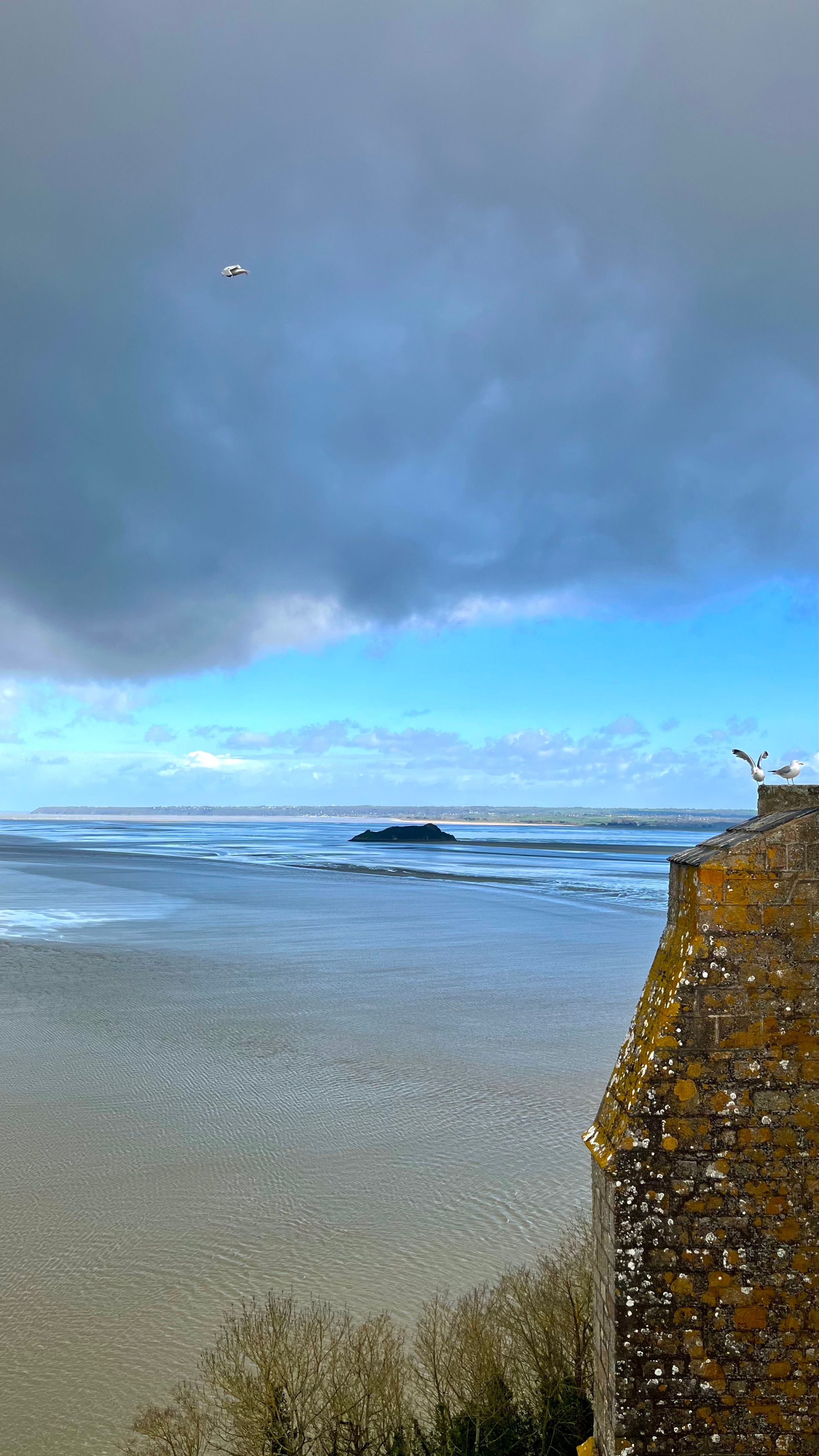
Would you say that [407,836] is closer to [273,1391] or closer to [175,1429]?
[175,1429]

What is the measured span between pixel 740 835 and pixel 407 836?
136226mm

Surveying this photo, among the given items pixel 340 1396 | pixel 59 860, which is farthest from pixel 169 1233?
pixel 59 860

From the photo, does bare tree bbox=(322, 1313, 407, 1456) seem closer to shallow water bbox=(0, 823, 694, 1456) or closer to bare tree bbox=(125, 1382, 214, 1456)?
bare tree bbox=(125, 1382, 214, 1456)

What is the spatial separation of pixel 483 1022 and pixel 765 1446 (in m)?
18.6

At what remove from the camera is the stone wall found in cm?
526

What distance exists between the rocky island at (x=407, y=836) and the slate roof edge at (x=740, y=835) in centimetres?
12938

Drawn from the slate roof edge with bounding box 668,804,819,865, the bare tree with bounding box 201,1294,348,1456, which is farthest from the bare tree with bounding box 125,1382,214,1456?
the slate roof edge with bounding box 668,804,819,865

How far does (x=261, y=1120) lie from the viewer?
1675cm

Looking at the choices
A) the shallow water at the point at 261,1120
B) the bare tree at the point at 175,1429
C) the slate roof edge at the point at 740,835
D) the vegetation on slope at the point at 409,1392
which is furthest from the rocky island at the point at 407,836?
the slate roof edge at the point at 740,835

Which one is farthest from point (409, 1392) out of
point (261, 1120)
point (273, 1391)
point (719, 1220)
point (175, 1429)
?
point (261, 1120)

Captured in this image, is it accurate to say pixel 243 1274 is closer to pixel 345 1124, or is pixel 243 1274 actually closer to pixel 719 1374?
pixel 345 1124

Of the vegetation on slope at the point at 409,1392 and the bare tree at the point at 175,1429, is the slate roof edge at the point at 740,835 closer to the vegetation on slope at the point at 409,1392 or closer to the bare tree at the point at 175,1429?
the vegetation on slope at the point at 409,1392

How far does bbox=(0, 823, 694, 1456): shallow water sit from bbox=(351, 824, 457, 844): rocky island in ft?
312

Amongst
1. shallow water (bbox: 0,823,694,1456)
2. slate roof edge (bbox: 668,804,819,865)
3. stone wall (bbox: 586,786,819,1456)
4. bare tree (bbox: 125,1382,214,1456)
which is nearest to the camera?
stone wall (bbox: 586,786,819,1456)
